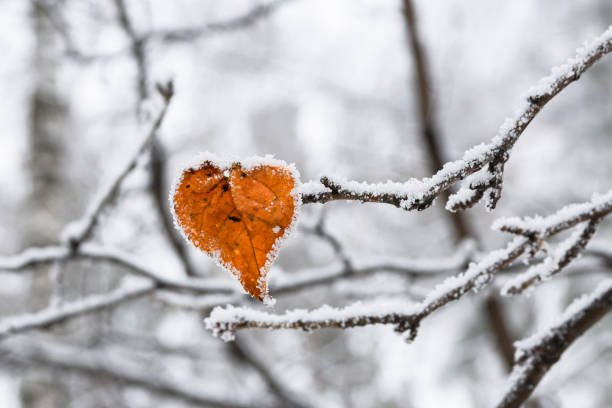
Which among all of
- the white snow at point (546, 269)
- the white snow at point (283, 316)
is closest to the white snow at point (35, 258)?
the white snow at point (283, 316)

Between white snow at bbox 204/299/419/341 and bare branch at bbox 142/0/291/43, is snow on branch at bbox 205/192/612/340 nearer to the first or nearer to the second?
white snow at bbox 204/299/419/341

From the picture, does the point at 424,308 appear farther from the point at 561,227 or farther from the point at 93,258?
the point at 93,258

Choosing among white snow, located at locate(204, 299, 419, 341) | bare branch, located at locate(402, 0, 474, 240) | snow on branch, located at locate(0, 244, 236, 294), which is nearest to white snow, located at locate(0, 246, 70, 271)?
snow on branch, located at locate(0, 244, 236, 294)

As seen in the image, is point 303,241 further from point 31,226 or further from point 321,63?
point 31,226

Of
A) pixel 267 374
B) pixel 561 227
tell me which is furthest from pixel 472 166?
pixel 267 374

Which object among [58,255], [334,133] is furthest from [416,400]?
[334,133]
